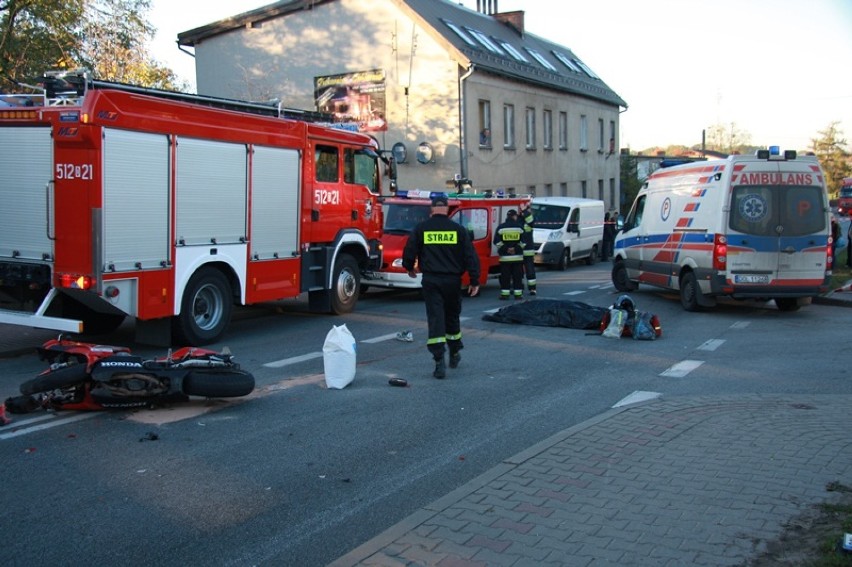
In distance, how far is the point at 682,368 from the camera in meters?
9.64

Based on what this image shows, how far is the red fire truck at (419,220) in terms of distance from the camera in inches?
631

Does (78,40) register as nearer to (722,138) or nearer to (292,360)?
(292,360)

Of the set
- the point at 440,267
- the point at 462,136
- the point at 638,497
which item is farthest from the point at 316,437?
the point at 462,136

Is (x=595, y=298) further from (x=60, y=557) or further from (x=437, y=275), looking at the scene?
(x=60, y=557)

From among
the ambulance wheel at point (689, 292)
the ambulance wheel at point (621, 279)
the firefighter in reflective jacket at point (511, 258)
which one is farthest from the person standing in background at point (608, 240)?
the ambulance wheel at point (689, 292)

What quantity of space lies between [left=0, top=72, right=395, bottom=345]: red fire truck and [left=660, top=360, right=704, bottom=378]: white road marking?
18.4 feet

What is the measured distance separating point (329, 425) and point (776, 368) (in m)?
5.66

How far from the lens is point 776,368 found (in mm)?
9664

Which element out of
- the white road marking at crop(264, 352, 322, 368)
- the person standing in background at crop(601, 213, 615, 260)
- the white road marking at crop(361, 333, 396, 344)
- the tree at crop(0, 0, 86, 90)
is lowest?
the white road marking at crop(264, 352, 322, 368)

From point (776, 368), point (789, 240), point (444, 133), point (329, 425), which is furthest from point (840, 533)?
point (444, 133)

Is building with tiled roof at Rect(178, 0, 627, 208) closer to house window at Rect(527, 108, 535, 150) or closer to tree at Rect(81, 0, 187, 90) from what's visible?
house window at Rect(527, 108, 535, 150)

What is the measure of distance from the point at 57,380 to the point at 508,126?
27.7 metres

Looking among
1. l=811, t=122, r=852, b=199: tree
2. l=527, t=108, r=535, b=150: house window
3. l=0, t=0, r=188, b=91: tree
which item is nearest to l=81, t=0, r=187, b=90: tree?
l=0, t=0, r=188, b=91: tree

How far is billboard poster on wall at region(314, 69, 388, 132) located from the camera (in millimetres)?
29422
